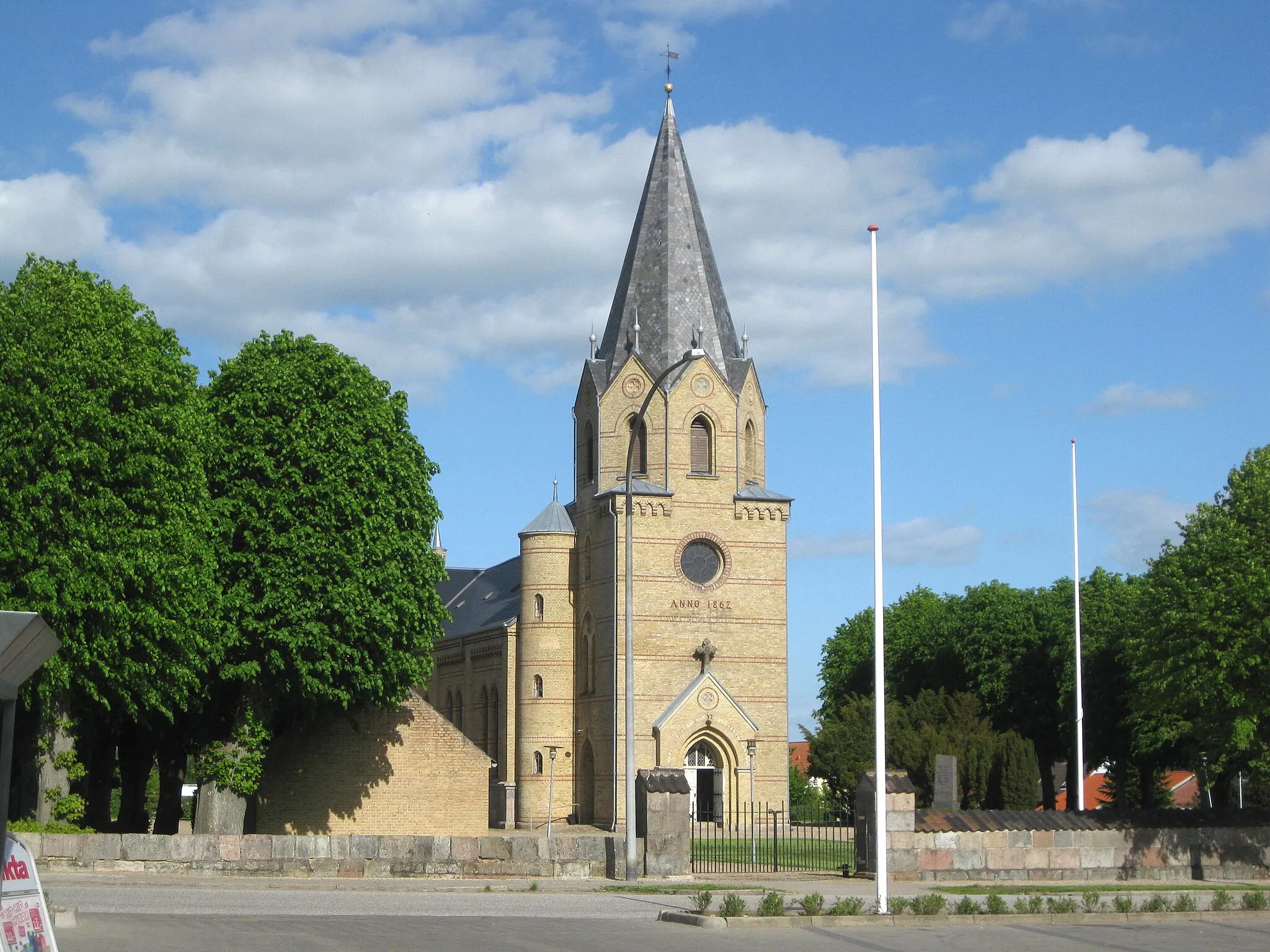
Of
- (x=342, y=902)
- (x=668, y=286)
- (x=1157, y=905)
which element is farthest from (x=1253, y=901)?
(x=668, y=286)

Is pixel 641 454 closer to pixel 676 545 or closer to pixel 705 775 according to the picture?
pixel 676 545

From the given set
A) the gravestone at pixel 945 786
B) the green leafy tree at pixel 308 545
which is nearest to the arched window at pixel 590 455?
the green leafy tree at pixel 308 545

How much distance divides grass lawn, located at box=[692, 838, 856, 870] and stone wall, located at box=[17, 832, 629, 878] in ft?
8.68

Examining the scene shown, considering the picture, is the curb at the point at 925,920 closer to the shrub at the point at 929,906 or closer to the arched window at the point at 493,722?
the shrub at the point at 929,906

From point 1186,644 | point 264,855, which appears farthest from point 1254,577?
point 264,855

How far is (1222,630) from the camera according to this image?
29.6 metres

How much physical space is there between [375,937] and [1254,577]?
20.1m

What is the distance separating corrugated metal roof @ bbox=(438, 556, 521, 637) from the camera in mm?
67562

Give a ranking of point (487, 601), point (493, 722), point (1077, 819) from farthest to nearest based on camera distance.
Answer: point (487, 601)
point (493, 722)
point (1077, 819)

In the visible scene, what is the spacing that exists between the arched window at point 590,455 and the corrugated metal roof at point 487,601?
6.36 m

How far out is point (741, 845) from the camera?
39625 mm

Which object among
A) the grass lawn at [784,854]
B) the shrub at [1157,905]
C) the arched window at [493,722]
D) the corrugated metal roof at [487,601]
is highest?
the corrugated metal roof at [487,601]

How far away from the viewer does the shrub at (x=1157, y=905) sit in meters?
21.0

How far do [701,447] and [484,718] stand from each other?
656 inches
